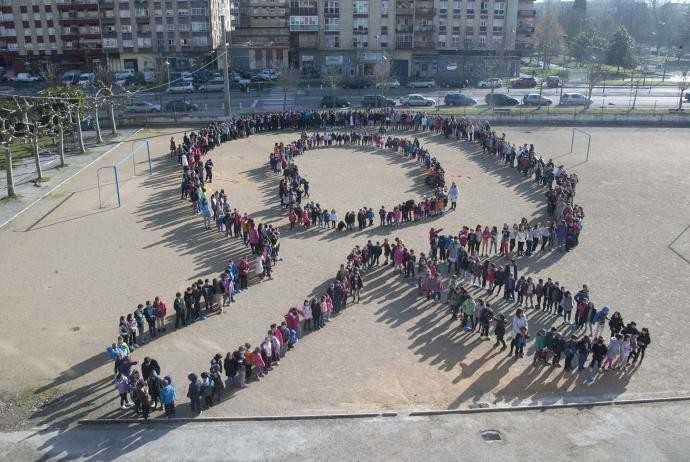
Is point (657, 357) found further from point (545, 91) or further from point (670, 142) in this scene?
point (545, 91)

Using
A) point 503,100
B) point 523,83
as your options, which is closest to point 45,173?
point 503,100

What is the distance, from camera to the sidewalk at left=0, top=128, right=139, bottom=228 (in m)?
27.8

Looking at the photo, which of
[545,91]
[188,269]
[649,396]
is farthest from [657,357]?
[545,91]

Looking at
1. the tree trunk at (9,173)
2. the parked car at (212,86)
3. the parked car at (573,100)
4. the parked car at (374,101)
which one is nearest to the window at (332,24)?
the parked car at (212,86)

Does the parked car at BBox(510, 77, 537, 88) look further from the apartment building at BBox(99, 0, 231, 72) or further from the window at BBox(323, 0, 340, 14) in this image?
the apartment building at BBox(99, 0, 231, 72)

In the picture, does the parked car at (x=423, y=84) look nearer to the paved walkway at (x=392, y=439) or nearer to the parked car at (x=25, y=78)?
the parked car at (x=25, y=78)

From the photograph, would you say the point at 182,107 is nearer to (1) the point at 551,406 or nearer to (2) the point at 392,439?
(2) the point at 392,439

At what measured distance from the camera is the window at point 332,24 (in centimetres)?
6706

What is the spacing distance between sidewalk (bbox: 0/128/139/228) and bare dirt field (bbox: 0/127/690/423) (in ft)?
2.47

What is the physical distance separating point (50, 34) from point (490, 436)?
229 feet

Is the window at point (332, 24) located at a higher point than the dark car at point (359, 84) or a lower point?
higher

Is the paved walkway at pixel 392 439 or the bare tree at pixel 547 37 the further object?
the bare tree at pixel 547 37

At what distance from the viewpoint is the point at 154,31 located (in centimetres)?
6888

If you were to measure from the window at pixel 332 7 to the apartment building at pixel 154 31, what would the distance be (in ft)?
41.5
